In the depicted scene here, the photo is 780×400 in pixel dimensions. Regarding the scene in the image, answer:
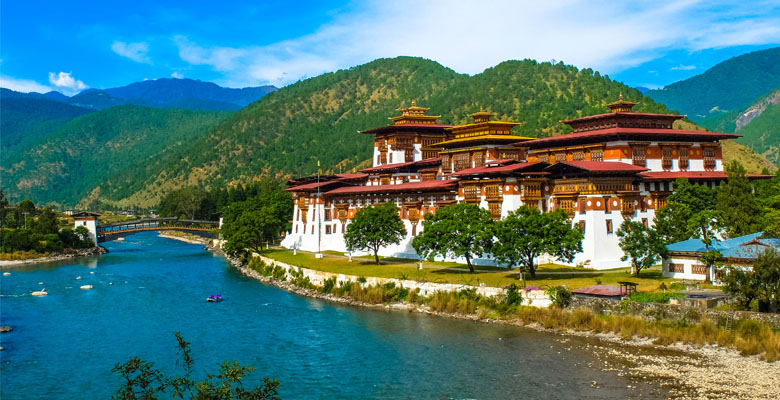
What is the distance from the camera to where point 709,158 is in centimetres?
8925

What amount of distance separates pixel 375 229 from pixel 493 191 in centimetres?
1633

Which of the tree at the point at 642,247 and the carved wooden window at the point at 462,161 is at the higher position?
the carved wooden window at the point at 462,161

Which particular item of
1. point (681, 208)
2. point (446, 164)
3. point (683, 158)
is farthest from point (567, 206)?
point (446, 164)

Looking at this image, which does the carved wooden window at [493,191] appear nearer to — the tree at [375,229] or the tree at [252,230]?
the tree at [375,229]

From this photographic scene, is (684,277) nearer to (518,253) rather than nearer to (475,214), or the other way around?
(518,253)

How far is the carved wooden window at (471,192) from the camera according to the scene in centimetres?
8162

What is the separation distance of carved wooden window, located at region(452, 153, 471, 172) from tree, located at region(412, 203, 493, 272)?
19.1 meters

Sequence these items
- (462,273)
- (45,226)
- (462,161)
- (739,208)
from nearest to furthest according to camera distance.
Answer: (739,208) < (462,273) < (462,161) < (45,226)

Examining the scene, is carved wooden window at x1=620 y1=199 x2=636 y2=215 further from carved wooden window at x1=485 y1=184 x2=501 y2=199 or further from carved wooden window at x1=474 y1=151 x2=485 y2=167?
carved wooden window at x1=474 y1=151 x2=485 y2=167

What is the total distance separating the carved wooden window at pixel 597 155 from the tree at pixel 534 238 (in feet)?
56.2

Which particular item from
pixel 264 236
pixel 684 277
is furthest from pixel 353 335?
pixel 264 236

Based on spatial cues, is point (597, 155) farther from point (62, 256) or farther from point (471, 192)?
point (62, 256)

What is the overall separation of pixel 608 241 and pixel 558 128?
103 m

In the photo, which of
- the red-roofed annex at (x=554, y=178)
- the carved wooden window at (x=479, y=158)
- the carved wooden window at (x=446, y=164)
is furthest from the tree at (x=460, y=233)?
the carved wooden window at (x=446, y=164)
